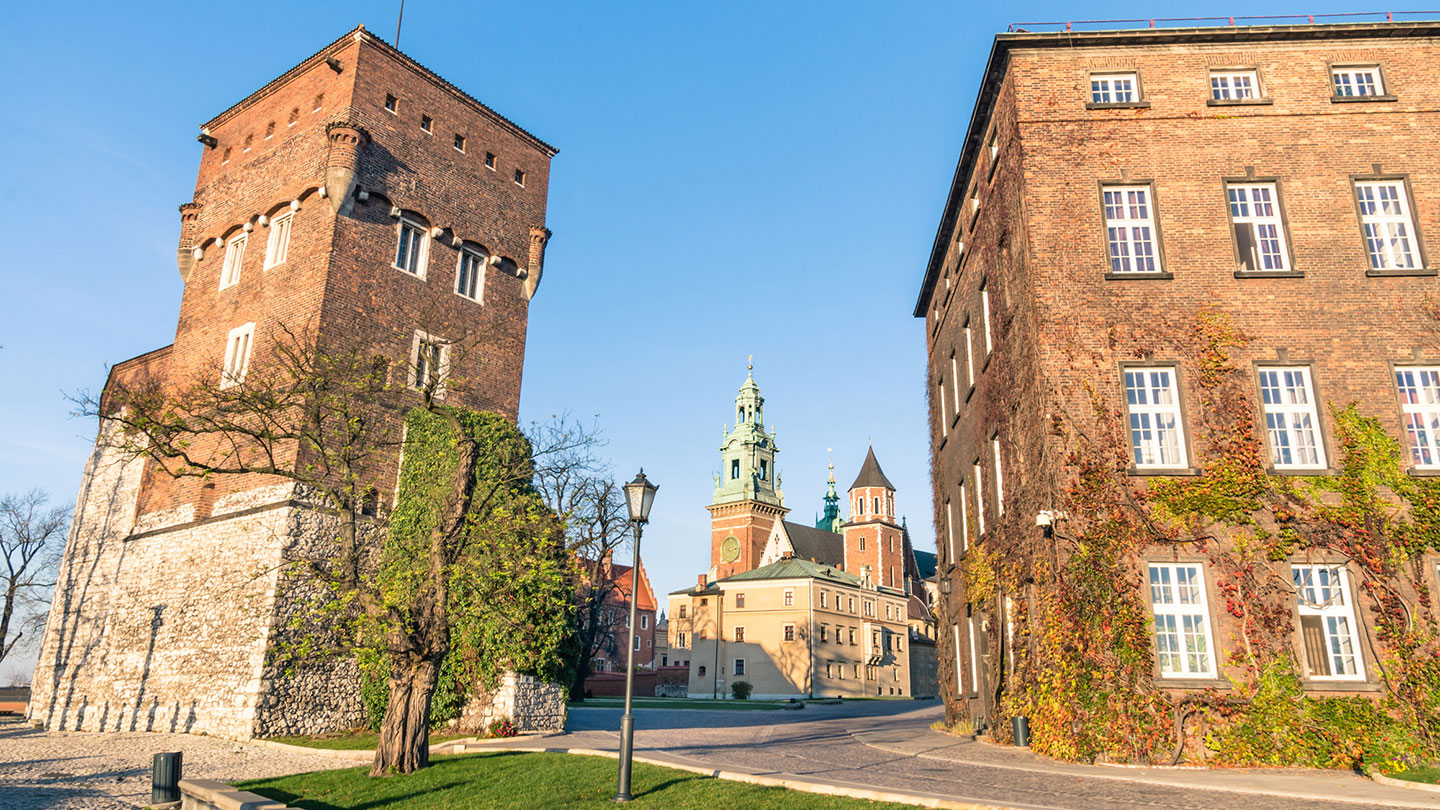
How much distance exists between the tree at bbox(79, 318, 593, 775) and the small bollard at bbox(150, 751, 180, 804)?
2185mm

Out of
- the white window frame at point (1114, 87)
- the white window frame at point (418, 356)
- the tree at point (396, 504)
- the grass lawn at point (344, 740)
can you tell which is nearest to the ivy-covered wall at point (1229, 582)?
the white window frame at point (1114, 87)

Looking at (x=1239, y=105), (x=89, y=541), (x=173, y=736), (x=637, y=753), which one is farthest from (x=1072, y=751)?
(x=89, y=541)

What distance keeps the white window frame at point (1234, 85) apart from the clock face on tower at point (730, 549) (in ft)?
231

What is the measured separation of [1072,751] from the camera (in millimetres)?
14117

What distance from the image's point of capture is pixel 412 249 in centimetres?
2678

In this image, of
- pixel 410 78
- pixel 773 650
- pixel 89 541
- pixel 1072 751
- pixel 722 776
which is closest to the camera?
pixel 722 776

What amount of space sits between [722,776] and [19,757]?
16.7m

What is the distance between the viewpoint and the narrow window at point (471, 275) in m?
28.0

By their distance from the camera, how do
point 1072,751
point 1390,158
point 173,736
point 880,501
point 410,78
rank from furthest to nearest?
point 880,501 → point 410,78 → point 173,736 → point 1390,158 → point 1072,751

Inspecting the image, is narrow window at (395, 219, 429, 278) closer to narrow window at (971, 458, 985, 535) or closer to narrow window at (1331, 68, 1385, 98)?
→ narrow window at (971, 458, 985, 535)

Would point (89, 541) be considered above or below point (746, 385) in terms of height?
below

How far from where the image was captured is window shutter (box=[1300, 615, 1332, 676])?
14.0 metres

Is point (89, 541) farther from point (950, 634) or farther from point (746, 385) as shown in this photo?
point (746, 385)

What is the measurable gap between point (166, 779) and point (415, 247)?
18.3 m
